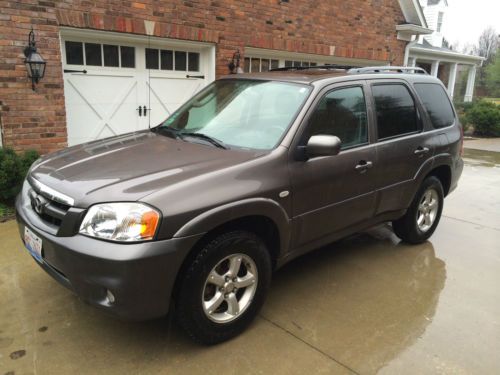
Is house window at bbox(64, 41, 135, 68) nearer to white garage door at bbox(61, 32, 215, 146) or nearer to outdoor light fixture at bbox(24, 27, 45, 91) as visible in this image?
white garage door at bbox(61, 32, 215, 146)

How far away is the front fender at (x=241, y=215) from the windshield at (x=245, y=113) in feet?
1.53

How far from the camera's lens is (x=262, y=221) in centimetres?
300

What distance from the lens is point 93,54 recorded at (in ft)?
21.7

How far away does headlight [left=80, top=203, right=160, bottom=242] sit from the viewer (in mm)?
2346

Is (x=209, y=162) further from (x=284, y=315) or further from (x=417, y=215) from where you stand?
(x=417, y=215)

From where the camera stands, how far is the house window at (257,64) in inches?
350

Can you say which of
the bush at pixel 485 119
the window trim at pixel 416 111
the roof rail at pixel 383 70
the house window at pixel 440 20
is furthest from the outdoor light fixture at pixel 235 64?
the house window at pixel 440 20

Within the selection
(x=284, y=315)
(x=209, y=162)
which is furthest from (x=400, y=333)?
(x=209, y=162)

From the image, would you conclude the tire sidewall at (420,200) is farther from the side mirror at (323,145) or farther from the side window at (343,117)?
the side mirror at (323,145)

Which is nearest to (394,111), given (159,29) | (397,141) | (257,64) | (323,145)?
(397,141)

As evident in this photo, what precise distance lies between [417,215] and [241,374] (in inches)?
113

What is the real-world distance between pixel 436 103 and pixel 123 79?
477cm

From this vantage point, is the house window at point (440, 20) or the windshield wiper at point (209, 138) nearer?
the windshield wiper at point (209, 138)

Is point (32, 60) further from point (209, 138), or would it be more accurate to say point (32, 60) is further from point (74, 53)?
point (209, 138)
